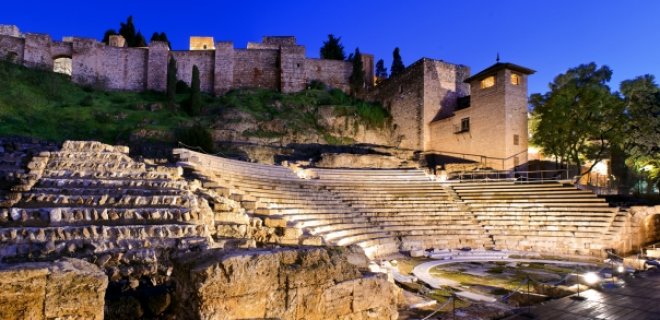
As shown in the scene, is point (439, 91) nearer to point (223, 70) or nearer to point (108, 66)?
point (223, 70)

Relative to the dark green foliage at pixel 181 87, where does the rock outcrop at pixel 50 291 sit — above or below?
below

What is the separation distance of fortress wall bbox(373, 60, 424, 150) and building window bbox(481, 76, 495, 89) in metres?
6.04

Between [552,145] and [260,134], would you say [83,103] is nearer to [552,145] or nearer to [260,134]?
[260,134]

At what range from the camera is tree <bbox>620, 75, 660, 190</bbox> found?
18219 millimetres

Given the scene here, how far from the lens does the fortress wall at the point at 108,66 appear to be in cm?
3609

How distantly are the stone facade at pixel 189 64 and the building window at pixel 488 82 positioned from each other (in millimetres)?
17407

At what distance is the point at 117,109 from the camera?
29328 millimetres

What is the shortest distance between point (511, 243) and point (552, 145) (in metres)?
9.92

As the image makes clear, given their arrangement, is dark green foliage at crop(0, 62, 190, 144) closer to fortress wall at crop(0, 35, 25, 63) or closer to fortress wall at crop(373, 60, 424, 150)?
fortress wall at crop(0, 35, 25, 63)

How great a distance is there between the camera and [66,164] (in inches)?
329

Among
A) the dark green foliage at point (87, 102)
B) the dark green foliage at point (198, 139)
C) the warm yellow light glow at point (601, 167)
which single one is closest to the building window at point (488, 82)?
the warm yellow light glow at point (601, 167)

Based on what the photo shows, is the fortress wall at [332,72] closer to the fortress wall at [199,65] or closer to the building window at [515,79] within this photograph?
the fortress wall at [199,65]

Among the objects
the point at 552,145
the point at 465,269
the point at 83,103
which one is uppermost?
the point at 83,103

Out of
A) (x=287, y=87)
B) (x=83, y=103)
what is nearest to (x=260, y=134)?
(x=287, y=87)
